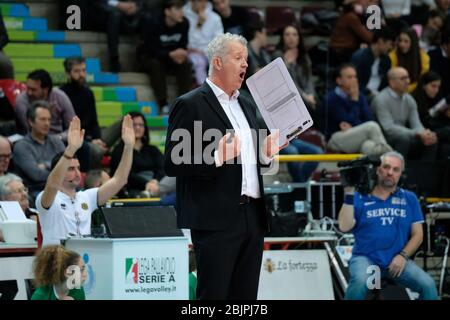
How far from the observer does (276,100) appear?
7.51m

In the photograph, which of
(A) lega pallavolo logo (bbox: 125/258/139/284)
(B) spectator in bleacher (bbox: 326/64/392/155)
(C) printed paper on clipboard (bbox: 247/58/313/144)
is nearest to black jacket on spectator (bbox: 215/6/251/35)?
(B) spectator in bleacher (bbox: 326/64/392/155)

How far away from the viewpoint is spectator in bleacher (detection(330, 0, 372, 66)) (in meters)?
16.5

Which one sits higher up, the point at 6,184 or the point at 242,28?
the point at 242,28

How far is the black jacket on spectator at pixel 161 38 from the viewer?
1549cm

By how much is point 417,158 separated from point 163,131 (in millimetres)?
3293

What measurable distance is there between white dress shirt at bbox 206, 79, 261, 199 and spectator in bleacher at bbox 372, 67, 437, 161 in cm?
719

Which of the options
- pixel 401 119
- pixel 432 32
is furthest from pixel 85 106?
pixel 432 32

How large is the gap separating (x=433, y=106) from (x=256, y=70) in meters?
2.32

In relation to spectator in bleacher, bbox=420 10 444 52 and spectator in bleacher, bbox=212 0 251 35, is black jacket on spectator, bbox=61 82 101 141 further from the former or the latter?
spectator in bleacher, bbox=420 10 444 52

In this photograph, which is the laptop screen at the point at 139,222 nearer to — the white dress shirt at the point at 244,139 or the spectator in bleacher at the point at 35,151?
the white dress shirt at the point at 244,139

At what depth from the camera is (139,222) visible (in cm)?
890

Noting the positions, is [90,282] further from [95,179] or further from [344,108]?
[344,108]

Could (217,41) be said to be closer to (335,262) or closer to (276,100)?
(276,100)

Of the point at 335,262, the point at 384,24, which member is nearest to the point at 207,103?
the point at 335,262
